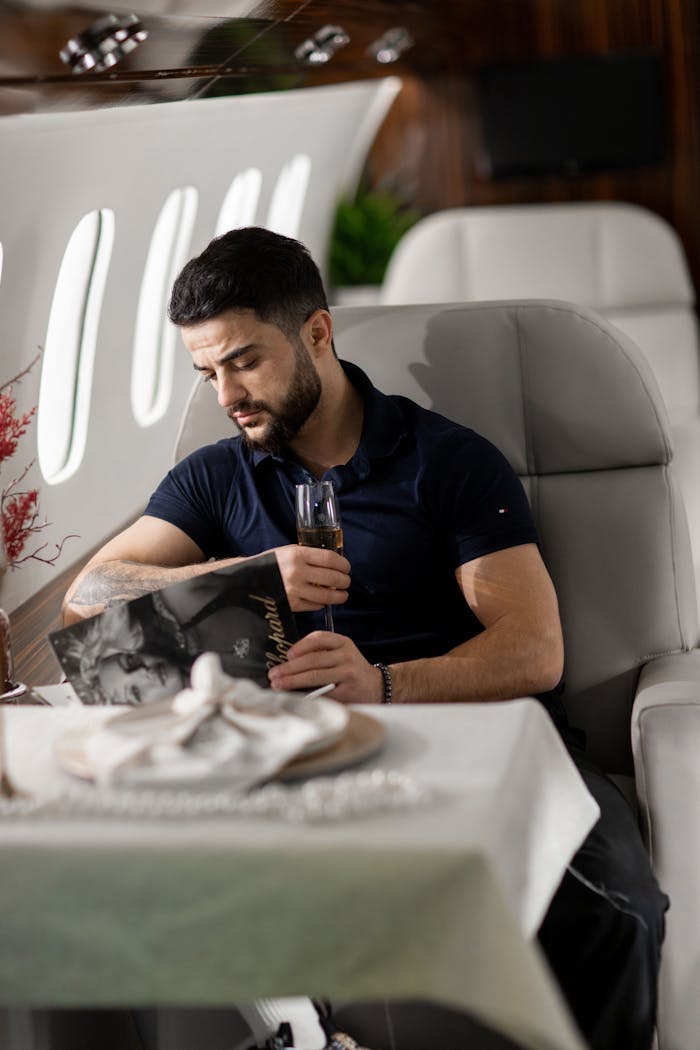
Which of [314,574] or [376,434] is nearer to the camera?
[314,574]

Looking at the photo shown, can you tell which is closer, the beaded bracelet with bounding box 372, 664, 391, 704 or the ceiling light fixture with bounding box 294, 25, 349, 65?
the beaded bracelet with bounding box 372, 664, 391, 704

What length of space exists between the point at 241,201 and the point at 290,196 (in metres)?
0.96

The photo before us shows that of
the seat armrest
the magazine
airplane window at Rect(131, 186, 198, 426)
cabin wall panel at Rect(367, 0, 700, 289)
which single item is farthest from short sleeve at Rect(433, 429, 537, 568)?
cabin wall panel at Rect(367, 0, 700, 289)

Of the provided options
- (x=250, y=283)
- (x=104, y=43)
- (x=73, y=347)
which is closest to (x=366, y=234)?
(x=73, y=347)

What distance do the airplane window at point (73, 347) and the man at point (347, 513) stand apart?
1417mm

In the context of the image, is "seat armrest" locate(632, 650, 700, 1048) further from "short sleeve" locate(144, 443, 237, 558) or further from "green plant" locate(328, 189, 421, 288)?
"green plant" locate(328, 189, 421, 288)

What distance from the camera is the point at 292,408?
236 cm

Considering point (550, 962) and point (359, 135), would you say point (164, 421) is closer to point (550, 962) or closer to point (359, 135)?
point (359, 135)

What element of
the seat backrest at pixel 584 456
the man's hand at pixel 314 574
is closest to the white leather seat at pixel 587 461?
the seat backrest at pixel 584 456

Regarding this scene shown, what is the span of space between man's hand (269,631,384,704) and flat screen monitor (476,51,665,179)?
5632mm

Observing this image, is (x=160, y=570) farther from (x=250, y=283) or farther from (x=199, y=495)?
(x=250, y=283)

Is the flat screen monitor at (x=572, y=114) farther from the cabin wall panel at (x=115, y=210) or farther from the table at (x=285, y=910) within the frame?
the table at (x=285, y=910)

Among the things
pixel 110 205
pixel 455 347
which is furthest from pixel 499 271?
pixel 455 347

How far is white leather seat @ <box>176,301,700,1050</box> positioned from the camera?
240 cm
